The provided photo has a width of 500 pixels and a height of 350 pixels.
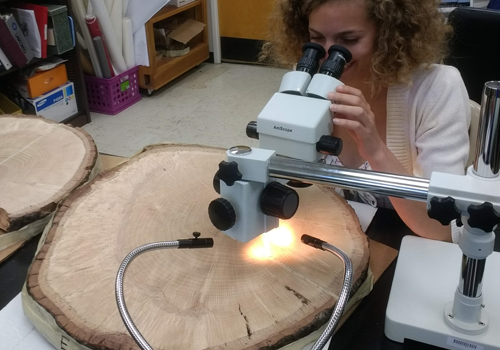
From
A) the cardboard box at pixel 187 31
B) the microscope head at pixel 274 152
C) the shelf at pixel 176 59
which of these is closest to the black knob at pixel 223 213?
the microscope head at pixel 274 152

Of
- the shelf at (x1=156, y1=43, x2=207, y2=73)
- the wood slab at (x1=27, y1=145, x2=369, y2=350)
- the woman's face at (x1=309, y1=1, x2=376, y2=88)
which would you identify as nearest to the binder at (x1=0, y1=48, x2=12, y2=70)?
the shelf at (x1=156, y1=43, x2=207, y2=73)

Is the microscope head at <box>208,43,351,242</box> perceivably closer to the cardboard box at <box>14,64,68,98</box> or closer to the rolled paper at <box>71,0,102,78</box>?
the cardboard box at <box>14,64,68,98</box>

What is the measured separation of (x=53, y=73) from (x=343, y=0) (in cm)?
205

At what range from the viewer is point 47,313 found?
0.76 metres

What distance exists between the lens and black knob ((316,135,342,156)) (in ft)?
2.35

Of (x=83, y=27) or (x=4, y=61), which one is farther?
(x=83, y=27)

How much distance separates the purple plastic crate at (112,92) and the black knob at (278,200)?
2.37 m

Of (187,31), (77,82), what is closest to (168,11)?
(187,31)

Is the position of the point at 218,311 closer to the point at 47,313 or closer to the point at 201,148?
the point at 47,313

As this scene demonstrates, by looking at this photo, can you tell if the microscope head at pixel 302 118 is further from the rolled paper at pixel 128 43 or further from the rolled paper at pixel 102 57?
the rolled paper at pixel 128 43

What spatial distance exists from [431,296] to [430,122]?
442 mm

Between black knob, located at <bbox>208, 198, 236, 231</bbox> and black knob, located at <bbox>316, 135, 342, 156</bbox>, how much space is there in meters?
0.16

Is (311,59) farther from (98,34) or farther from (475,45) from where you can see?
(98,34)

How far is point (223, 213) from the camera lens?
755 millimetres
